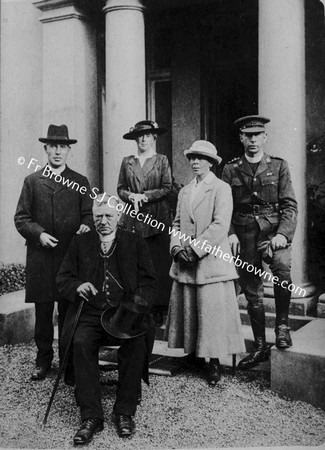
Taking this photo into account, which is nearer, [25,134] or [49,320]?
[49,320]

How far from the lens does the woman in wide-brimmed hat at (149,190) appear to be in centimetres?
507

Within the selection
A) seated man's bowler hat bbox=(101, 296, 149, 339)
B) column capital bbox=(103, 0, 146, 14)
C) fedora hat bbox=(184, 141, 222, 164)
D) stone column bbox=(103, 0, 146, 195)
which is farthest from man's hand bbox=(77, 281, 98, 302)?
column capital bbox=(103, 0, 146, 14)

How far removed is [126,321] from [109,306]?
0.65ft

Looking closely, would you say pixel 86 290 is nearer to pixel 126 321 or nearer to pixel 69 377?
pixel 126 321

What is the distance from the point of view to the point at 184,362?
435cm

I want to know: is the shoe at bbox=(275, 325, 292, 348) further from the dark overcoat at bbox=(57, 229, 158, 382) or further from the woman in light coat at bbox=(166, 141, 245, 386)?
the dark overcoat at bbox=(57, 229, 158, 382)

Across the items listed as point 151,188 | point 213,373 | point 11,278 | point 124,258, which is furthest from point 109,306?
point 11,278

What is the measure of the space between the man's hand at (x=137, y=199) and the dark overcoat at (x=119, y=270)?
4.20 feet

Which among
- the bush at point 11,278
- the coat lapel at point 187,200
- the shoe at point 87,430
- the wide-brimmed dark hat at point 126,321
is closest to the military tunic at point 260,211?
the coat lapel at point 187,200

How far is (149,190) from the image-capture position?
510cm

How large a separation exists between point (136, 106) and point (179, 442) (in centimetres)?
382

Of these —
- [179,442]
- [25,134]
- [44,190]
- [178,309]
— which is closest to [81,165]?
[25,134]

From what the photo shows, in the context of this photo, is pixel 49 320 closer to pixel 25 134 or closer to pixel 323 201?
pixel 323 201

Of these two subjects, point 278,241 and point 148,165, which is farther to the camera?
point 148,165
